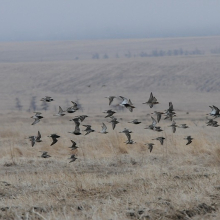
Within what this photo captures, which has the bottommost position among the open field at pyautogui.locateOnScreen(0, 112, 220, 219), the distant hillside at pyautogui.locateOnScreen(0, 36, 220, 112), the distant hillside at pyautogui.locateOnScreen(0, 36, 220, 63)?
the distant hillside at pyautogui.locateOnScreen(0, 36, 220, 63)

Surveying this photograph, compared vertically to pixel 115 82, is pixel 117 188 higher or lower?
higher

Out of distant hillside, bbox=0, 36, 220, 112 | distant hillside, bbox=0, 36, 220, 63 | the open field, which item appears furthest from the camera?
distant hillside, bbox=0, 36, 220, 63

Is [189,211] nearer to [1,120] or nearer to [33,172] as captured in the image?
[33,172]

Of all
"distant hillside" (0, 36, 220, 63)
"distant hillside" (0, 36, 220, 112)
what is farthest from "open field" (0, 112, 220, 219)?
"distant hillside" (0, 36, 220, 63)

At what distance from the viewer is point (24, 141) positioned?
20.3m

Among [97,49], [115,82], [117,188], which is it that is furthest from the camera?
[97,49]

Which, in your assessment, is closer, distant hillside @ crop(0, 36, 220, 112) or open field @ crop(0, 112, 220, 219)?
open field @ crop(0, 112, 220, 219)

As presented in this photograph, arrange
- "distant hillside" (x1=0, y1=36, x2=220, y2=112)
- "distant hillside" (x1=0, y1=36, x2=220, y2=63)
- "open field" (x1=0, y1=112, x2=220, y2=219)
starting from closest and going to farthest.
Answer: "open field" (x1=0, y1=112, x2=220, y2=219), "distant hillside" (x1=0, y1=36, x2=220, y2=112), "distant hillside" (x1=0, y1=36, x2=220, y2=63)

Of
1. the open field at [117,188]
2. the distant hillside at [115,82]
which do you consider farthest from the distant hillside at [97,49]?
the open field at [117,188]

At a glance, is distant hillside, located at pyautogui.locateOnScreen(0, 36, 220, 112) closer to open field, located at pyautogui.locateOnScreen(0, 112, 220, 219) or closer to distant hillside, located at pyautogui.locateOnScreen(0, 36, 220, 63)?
distant hillside, located at pyautogui.locateOnScreen(0, 36, 220, 63)

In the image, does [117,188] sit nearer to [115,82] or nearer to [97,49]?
[115,82]

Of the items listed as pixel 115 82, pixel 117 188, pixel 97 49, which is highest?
pixel 117 188

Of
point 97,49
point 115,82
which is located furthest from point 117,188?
point 97,49

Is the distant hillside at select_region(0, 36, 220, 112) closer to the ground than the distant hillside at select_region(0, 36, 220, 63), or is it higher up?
higher up
